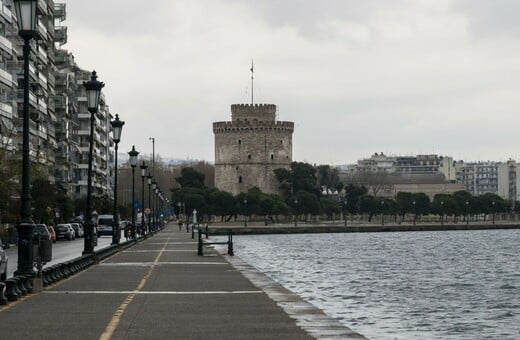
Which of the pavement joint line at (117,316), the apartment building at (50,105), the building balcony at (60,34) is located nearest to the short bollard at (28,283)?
the pavement joint line at (117,316)

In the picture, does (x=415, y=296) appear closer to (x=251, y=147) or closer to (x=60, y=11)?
(x=60, y=11)

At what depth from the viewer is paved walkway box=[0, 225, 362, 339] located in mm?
18266

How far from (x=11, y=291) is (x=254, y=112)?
556 ft

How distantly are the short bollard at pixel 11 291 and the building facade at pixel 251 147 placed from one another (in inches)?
6602

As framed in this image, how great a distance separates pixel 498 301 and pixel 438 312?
6.85 meters

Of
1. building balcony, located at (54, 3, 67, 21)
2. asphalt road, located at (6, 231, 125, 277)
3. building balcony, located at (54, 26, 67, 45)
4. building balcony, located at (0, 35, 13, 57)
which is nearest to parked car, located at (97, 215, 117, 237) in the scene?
building balcony, located at (0, 35, 13, 57)

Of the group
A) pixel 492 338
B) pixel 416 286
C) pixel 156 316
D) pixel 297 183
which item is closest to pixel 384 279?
pixel 416 286

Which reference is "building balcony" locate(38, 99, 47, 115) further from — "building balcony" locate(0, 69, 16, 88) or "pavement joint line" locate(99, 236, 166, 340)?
"pavement joint line" locate(99, 236, 166, 340)

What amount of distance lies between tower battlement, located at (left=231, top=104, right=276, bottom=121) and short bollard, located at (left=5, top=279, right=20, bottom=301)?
552 ft

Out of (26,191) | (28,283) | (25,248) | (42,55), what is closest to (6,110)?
(42,55)

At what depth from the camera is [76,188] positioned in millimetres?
148000

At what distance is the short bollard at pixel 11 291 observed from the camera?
2338 centimetres

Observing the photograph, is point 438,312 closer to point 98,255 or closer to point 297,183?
point 98,255

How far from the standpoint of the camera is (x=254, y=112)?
192625mm
